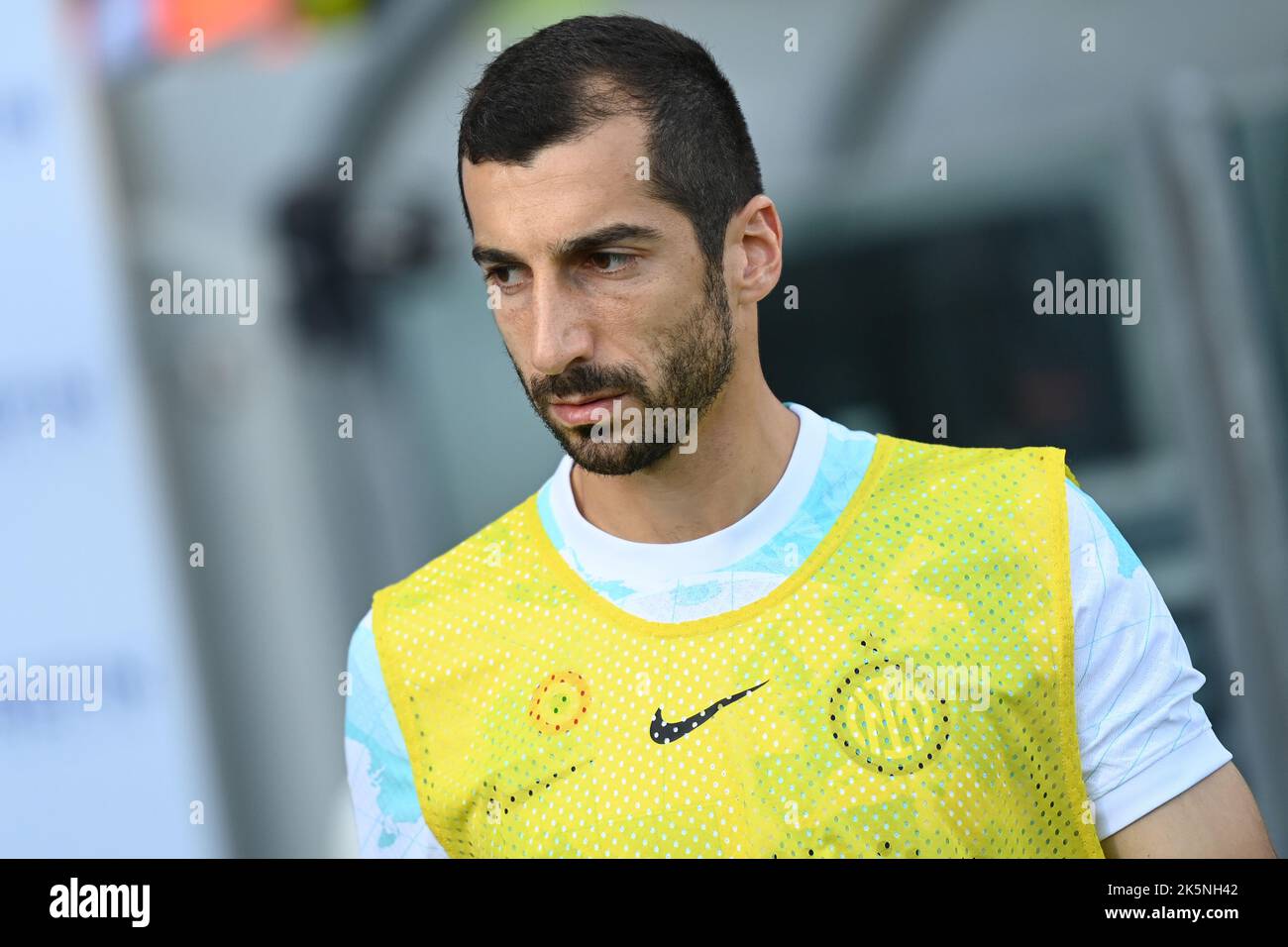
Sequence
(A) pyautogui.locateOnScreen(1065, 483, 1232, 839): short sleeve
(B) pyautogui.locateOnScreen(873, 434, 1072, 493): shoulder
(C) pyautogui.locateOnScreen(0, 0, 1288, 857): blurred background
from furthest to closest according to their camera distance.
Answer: (C) pyautogui.locateOnScreen(0, 0, 1288, 857): blurred background → (B) pyautogui.locateOnScreen(873, 434, 1072, 493): shoulder → (A) pyautogui.locateOnScreen(1065, 483, 1232, 839): short sleeve

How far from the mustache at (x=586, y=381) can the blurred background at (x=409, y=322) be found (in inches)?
52.7

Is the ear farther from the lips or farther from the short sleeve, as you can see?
the short sleeve

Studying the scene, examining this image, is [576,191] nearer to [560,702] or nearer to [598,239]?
[598,239]

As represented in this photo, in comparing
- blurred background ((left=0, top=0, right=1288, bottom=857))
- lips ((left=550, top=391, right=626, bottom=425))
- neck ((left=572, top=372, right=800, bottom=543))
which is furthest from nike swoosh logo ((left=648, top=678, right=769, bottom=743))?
blurred background ((left=0, top=0, right=1288, bottom=857))

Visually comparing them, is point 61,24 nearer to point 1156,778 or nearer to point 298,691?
point 298,691

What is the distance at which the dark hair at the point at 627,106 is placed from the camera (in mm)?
1225

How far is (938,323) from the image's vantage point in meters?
2.59

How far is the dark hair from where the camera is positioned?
1225 millimetres

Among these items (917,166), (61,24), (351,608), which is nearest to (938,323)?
(917,166)

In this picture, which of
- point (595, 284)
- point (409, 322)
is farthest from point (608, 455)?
point (409, 322)

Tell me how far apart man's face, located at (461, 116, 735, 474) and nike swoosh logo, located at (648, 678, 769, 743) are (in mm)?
236

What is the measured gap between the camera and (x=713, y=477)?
1.32 m

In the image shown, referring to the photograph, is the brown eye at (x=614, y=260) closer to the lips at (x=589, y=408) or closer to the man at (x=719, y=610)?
the man at (x=719, y=610)

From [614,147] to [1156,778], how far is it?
738mm
